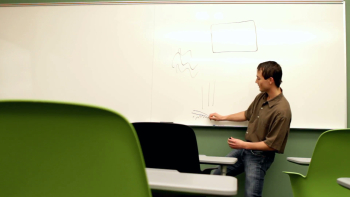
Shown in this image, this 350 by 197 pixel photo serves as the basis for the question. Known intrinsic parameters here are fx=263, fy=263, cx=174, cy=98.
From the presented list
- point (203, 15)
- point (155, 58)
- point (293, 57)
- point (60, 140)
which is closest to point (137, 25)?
point (155, 58)

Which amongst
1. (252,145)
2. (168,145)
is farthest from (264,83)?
(168,145)

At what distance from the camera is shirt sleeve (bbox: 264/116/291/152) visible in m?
1.87

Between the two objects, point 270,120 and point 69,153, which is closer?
point 69,153

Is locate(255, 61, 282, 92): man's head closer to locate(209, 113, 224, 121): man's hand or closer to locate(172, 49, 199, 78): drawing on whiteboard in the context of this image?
locate(209, 113, 224, 121): man's hand

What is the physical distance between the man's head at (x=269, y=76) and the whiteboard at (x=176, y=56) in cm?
33

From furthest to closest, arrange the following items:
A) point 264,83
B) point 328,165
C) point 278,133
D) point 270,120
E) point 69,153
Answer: point 264,83 → point 270,120 → point 278,133 → point 328,165 → point 69,153

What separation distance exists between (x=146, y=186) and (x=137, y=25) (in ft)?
7.68

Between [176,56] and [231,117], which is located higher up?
[176,56]

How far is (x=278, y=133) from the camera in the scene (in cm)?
187

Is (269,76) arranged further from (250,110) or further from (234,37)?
(234,37)

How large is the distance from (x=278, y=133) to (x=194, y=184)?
1408mm

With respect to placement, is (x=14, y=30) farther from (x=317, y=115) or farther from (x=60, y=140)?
(x=317, y=115)

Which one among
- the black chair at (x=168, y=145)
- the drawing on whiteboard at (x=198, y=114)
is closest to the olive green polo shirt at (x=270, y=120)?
the drawing on whiteboard at (x=198, y=114)

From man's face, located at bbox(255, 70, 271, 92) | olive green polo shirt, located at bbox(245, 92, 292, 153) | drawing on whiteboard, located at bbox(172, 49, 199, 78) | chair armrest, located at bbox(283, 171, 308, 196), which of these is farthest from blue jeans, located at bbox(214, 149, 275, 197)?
drawing on whiteboard, located at bbox(172, 49, 199, 78)
